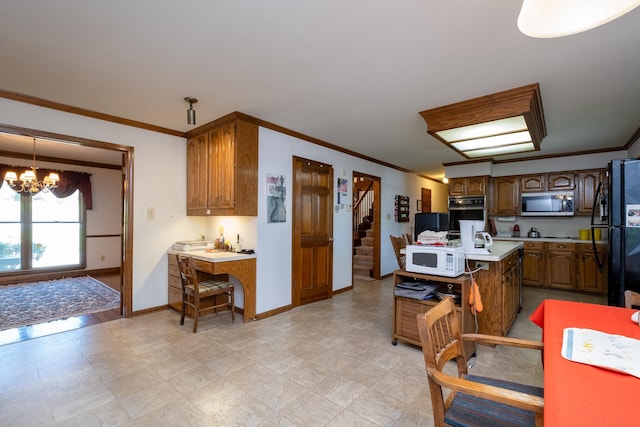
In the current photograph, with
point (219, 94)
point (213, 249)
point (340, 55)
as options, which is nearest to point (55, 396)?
point (213, 249)

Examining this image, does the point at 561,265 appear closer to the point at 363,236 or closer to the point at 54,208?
the point at 363,236

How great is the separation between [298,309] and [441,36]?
3566 millimetres

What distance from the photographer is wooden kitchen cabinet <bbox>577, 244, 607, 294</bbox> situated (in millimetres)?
4867

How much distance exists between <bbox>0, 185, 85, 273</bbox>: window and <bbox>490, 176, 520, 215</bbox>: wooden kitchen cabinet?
8.95 metres

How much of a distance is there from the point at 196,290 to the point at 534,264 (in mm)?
5707

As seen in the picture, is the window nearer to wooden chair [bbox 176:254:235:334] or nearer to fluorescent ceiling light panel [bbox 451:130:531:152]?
wooden chair [bbox 176:254:235:334]

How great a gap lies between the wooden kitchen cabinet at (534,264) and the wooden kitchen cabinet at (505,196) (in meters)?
0.78

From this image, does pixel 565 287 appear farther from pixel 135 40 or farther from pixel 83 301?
pixel 83 301

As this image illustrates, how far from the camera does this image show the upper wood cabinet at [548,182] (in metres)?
5.48

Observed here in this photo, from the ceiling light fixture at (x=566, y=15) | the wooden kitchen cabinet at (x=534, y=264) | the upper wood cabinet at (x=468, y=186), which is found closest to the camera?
the ceiling light fixture at (x=566, y=15)

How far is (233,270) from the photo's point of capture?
3.56m

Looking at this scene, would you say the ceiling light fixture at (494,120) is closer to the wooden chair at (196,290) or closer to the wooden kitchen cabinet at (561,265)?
the wooden kitchen cabinet at (561,265)

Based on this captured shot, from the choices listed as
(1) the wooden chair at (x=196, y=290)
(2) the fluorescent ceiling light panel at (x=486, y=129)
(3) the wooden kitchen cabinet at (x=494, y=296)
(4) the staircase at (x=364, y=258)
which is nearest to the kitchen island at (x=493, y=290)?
(3) the wooden kitchen cabinet at (x=494, y=296)

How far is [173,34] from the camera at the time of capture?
2.06m
